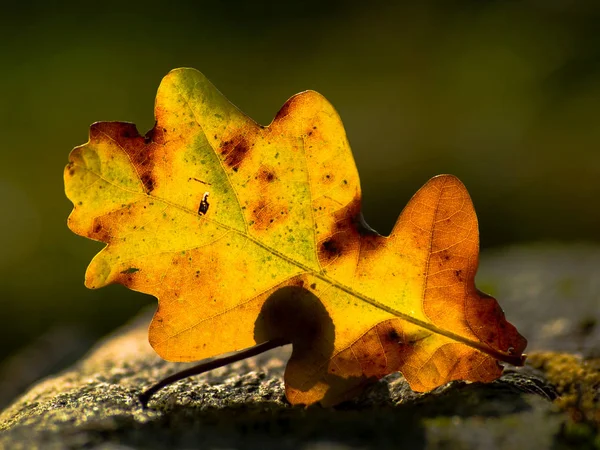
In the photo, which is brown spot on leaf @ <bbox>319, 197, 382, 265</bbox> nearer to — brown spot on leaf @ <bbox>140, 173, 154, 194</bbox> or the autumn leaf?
the autumn leaf

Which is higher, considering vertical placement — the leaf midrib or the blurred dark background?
the blurred dark background

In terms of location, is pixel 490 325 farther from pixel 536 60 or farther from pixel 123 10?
pixel 123 10

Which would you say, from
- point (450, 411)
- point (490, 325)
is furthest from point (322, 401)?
point (490, 325)

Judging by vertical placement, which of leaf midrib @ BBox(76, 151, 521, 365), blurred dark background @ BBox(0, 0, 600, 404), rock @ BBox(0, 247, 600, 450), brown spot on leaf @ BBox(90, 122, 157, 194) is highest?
blurred dark background @ BBox(0, 0, 600, 404)

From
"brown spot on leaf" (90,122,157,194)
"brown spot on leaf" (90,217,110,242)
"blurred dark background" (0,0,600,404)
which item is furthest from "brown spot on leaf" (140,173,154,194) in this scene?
Answer: "blurred dark background" (0,0,600,404)

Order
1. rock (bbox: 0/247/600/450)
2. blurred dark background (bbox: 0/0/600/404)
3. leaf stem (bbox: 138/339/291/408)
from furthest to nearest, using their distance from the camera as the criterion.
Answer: blurred dark background (bbox: 0/0/600/404)
leaf stem (bbox: 138/339/291/408)
rock (bbox: 0/247/600/450)

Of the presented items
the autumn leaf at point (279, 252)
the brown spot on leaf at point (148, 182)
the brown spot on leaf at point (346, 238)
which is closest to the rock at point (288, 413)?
the autumn leaf at point (279, 252)

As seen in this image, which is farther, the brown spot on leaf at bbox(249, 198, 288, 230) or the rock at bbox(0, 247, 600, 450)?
the brown spot on leaf at bbox(249, 198, 288, 230)
